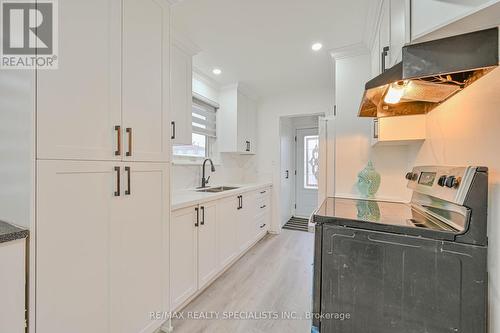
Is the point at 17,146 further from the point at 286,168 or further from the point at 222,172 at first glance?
the point at 286,168

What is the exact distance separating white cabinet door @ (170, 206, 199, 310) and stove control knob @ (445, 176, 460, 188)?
67.0 inches

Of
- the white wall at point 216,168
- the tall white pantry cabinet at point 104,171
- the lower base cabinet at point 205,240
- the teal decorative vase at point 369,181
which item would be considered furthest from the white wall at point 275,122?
the tall white pantry cabinet at point 104,171

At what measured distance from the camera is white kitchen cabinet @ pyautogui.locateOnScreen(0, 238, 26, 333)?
87 centimetres

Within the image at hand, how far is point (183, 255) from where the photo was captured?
1.86m

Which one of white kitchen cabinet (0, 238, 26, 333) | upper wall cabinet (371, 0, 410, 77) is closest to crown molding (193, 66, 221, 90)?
upper wall cabinet (371, 0, 410, 77)

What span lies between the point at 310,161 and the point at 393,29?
3.87 meters

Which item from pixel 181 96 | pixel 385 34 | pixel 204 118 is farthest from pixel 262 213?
pixel 385 34

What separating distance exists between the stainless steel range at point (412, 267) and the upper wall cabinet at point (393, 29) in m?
0.67

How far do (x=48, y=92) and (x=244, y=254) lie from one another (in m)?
2.68

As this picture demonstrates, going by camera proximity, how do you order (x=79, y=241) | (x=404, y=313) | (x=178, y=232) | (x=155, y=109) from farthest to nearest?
(x=178, y=232) < (x=155, y=109) < (x=79, y=241) < (x=404, y=313)

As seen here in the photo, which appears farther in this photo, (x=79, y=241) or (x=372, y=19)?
(x=372, y=19)

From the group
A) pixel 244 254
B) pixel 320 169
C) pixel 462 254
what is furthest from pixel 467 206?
pixel 244 254

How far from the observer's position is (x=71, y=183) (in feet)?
3.45

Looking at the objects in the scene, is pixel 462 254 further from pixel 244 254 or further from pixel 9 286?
pixel 244 254
